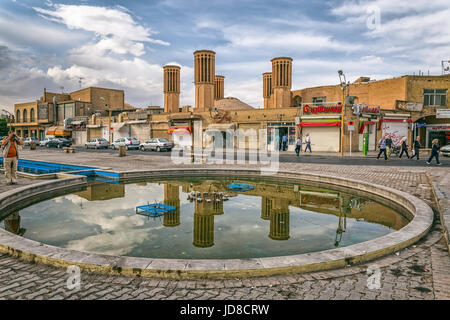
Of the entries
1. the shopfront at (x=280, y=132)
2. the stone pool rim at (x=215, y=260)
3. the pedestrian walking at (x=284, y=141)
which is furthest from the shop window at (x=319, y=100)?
the stone pool rim at (x=215, y=260)

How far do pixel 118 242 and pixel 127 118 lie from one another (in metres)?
41.4

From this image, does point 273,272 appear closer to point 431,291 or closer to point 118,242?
point 431,291

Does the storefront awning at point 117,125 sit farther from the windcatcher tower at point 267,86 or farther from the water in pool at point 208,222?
the water in pool at point 208,222

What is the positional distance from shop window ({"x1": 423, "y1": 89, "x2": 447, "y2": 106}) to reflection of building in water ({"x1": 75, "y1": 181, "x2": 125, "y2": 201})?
3185 cm

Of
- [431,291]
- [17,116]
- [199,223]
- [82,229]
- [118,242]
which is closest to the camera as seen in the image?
[431,291]

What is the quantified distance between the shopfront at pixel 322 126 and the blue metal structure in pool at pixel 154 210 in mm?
24275

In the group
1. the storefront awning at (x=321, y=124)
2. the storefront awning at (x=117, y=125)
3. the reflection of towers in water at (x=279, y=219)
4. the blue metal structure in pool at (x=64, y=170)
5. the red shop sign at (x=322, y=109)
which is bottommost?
the reflection of towers in water at (x=279, y=219)

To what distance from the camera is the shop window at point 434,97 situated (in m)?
31.0

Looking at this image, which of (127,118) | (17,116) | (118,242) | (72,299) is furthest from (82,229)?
(17,116)

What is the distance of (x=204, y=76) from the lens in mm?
41469

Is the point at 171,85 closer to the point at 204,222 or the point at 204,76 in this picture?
the point at 204,76

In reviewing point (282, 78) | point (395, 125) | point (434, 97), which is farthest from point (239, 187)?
point (282, 78)

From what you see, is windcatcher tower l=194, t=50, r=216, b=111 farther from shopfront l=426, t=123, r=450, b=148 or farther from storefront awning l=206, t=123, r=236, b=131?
shopfront l=426, t=123, r=450, b=148
